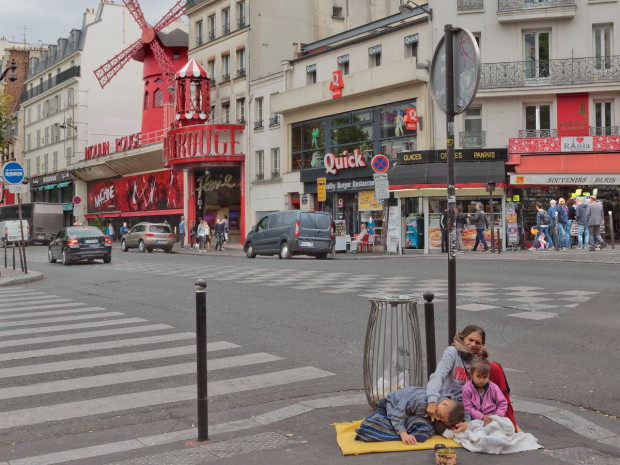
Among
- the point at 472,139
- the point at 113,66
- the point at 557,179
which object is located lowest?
the point at 557,179

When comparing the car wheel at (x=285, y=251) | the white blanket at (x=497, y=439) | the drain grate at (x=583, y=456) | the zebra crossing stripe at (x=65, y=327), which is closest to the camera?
the drain grate at (x=583, y=456)

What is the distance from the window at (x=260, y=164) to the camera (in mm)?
41000

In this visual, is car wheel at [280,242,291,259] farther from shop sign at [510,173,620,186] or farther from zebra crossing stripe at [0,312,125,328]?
zebra crossing stripe at [0,312,125,328]

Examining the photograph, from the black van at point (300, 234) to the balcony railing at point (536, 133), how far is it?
30.0ft

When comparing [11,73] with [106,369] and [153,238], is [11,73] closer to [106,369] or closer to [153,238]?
[153,238]

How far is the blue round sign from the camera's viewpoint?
20.6m

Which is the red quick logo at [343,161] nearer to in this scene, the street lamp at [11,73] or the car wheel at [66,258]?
the car wheel at [66,258]

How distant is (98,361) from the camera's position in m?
7.87

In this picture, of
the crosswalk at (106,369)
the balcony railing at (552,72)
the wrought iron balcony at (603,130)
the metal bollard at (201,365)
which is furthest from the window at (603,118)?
the metal bollard at (201,365)

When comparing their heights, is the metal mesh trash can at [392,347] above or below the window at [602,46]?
below

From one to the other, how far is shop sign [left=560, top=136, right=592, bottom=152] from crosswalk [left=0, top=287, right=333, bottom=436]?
2266 centimetres

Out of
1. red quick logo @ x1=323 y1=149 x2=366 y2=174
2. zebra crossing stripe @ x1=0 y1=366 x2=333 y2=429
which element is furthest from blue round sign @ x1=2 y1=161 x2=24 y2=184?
red quick logo @ x1=323 y1=149 x2=366 y2=174

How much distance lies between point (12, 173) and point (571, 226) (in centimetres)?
1953

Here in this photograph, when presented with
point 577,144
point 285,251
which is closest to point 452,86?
point 285,251
